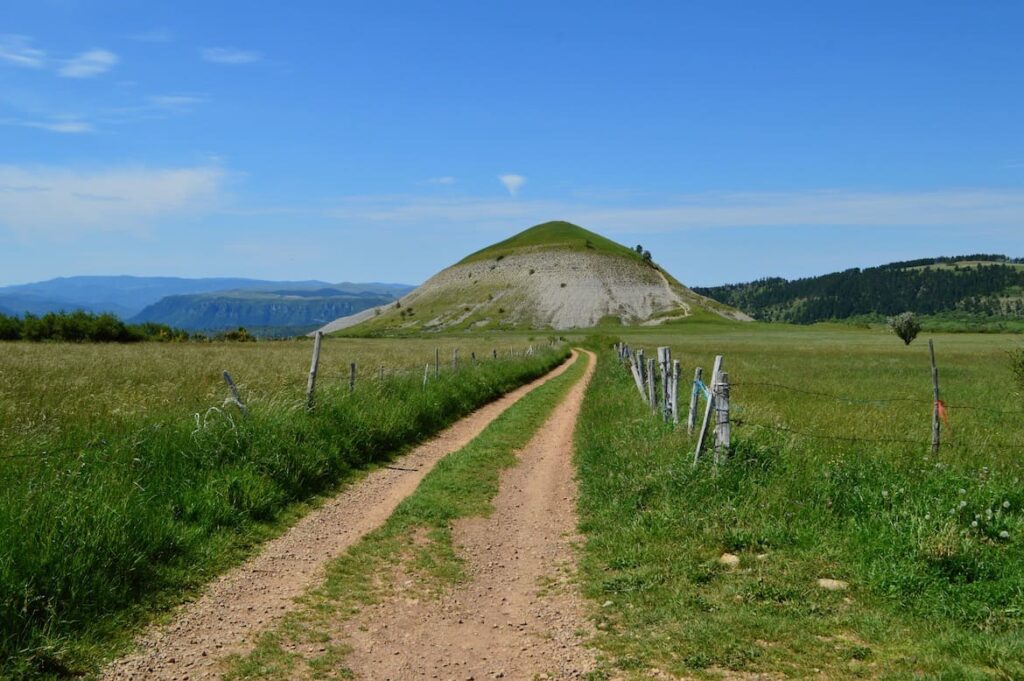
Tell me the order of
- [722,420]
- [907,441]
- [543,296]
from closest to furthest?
[722,420]
[907,441]
[543,296]

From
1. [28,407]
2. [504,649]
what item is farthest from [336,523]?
[28,407]

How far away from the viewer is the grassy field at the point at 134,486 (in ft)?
19.9

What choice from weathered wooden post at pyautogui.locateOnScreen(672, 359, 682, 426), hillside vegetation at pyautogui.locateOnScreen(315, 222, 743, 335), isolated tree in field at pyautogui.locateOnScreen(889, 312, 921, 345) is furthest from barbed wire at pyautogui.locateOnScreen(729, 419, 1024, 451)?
hillside vegetation at pyautogui.locateOnScreen(315, 222, 743, 335)

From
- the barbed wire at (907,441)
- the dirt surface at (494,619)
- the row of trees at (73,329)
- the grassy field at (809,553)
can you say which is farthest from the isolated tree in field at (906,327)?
the dirt surface at (494,619)

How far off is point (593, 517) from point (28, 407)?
972cm

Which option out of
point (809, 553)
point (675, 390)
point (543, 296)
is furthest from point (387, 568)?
point (543, 296)

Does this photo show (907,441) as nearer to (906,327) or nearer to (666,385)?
(666,385)

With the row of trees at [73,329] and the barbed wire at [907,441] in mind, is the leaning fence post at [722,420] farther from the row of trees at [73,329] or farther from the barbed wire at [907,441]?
the row of trees at [73,329]

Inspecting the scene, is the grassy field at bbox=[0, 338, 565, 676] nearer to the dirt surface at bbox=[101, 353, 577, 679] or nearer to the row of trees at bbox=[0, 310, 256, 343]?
the dirt surface at bbox=[101, 353, 577, 679]

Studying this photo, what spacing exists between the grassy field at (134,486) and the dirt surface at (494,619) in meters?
2.35

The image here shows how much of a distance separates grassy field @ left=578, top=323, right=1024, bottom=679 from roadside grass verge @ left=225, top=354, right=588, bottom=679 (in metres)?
1.89

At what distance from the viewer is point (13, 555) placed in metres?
6.25

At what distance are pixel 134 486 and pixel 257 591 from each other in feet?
8.22

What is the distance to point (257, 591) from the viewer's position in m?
7.25
